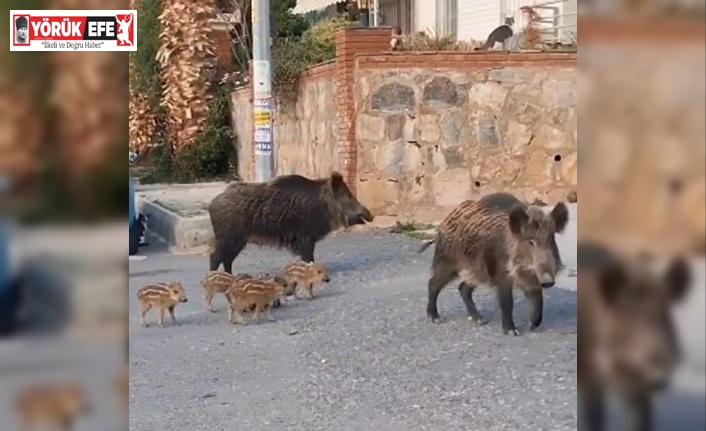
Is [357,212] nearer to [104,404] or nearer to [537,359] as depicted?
[537,359]

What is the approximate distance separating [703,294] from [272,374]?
4.01 ft

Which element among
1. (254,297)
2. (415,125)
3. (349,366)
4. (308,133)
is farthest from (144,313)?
(415,125)

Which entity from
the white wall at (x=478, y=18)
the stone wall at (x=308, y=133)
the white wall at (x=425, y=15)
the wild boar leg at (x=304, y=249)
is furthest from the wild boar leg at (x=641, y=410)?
the white wall at (x=425, y=15)

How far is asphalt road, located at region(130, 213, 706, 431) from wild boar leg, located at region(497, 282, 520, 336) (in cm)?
3

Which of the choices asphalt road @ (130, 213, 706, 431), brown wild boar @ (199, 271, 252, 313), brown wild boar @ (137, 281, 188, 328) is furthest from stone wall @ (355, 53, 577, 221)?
brown wild boar @ (137, 281, 188, 328)

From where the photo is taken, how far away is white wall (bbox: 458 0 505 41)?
350 cm

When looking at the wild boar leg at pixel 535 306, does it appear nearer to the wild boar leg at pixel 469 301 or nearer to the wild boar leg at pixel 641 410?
the wild boar leg at pixel 469 301

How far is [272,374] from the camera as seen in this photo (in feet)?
9.68

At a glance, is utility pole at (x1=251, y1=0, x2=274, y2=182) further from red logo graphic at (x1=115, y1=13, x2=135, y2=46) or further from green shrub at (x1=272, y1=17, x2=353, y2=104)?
red logo graphic at (x1=115, y1=13, x2=135, y2=46)

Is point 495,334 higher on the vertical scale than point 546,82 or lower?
lower

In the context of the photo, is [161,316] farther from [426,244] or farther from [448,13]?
[448,13]

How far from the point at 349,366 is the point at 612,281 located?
969 mm

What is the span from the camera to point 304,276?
3297 mm

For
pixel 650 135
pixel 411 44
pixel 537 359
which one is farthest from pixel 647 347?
pixel 411 44
